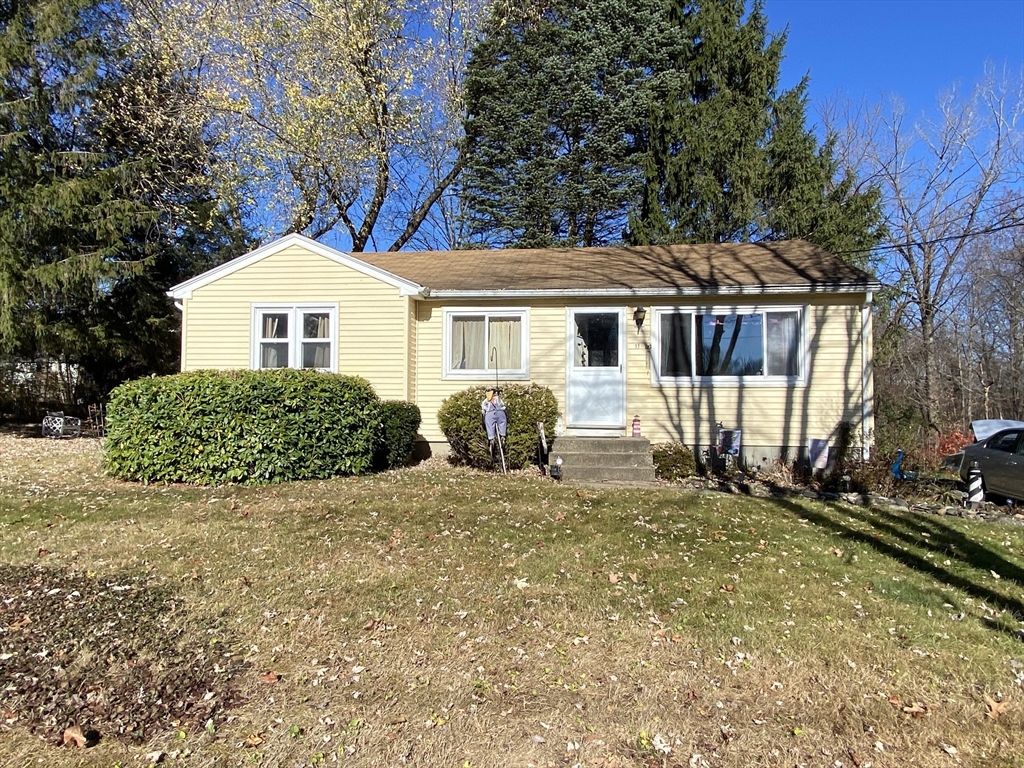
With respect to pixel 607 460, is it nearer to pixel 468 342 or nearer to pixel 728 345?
pixel 728 345

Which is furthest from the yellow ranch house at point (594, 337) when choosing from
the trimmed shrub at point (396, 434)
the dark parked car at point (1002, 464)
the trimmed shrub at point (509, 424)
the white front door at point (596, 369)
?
the dark parked car at point (1002, 464)

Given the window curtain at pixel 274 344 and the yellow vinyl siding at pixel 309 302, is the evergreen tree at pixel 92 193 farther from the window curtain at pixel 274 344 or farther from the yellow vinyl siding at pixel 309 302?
the window curtain at pixel 274 344

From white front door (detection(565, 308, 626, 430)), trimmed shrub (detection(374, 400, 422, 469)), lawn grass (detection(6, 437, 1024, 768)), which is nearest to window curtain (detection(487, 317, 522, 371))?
white front door (detection(565, 308, 626, 430))

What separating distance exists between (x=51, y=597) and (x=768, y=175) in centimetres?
2026

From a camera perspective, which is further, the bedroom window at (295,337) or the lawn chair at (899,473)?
the bedroom window at (295,337)

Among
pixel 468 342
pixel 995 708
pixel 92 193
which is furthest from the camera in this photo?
pixel 92 193

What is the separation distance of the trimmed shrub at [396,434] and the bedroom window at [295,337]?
69.2 inches

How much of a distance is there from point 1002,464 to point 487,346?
8.70m

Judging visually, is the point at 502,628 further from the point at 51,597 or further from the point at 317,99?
the point at 317,99

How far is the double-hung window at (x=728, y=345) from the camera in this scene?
36.3 ft

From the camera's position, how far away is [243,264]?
11.9m

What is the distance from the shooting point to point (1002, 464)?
31.8 ft

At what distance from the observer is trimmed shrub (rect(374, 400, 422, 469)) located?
33.0ft

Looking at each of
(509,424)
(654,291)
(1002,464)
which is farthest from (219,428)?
Answer: (1002,464)
